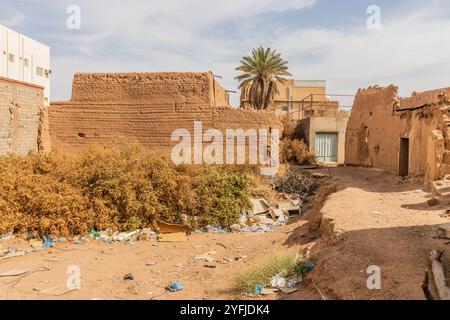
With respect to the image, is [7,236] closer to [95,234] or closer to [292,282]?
[95,234]

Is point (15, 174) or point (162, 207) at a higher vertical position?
point (15, 174)

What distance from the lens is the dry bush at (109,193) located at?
33.7 feet

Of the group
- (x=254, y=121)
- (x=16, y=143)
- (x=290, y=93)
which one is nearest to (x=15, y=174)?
(x=16, y=143)

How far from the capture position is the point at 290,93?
3319 centimetres

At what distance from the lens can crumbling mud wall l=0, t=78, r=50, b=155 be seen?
13.0 metres

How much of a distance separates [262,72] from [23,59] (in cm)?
1894

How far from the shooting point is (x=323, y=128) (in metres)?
21.9

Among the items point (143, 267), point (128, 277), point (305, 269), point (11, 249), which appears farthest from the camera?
point (11, 249)

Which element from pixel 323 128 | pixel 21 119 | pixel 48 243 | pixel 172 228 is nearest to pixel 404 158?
pixel 323 128

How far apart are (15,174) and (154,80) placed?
6.13m

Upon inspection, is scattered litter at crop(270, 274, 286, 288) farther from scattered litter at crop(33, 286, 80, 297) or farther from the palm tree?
the palm tree

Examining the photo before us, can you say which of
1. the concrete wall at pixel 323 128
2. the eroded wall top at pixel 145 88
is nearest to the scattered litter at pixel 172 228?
the eroded wall top at pixel 145 88

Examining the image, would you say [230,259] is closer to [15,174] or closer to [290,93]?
[15,174]
